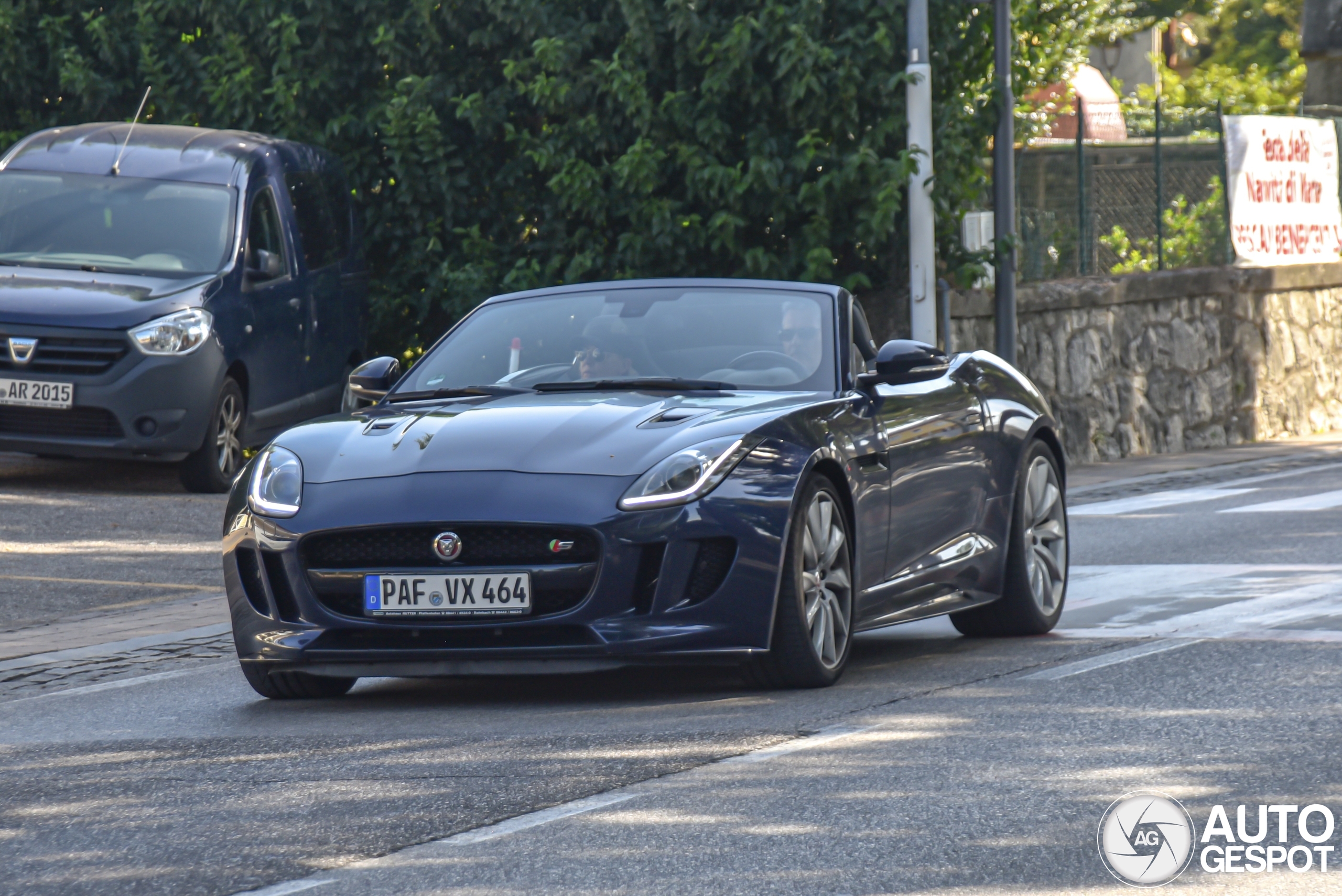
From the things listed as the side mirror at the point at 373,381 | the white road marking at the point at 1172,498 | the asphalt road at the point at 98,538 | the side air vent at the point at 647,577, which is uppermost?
the side mirror at the point at 373,381

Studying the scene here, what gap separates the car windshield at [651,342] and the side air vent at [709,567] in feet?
3.68

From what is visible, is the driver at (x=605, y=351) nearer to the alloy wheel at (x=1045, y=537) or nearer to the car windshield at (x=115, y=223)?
the alloy wheel at (x=1045, y=537)

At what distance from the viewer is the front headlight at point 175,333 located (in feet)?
43.8

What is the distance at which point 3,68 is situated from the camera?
18578 mm

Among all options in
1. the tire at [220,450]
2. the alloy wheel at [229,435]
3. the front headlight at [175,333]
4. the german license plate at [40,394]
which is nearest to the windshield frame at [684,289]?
the front headlight at [175,333]

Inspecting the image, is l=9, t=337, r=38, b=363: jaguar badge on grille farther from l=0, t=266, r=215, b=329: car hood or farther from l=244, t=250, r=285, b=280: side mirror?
l=244, t=250, r=285, b=280: side mirror

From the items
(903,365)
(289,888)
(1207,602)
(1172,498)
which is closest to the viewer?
(289,888)

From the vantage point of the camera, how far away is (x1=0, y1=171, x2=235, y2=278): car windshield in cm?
1426

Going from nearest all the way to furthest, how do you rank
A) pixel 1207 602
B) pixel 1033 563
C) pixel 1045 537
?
pixel 1033 563, pixel 1045 537, pixel 1207 602

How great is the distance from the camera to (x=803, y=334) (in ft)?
25.5

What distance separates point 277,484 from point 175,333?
7004mm

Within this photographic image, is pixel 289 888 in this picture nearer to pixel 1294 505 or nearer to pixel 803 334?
pixel 803 334

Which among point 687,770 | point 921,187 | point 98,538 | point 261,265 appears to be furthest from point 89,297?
point 687,770

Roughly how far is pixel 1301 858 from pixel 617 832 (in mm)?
1463
